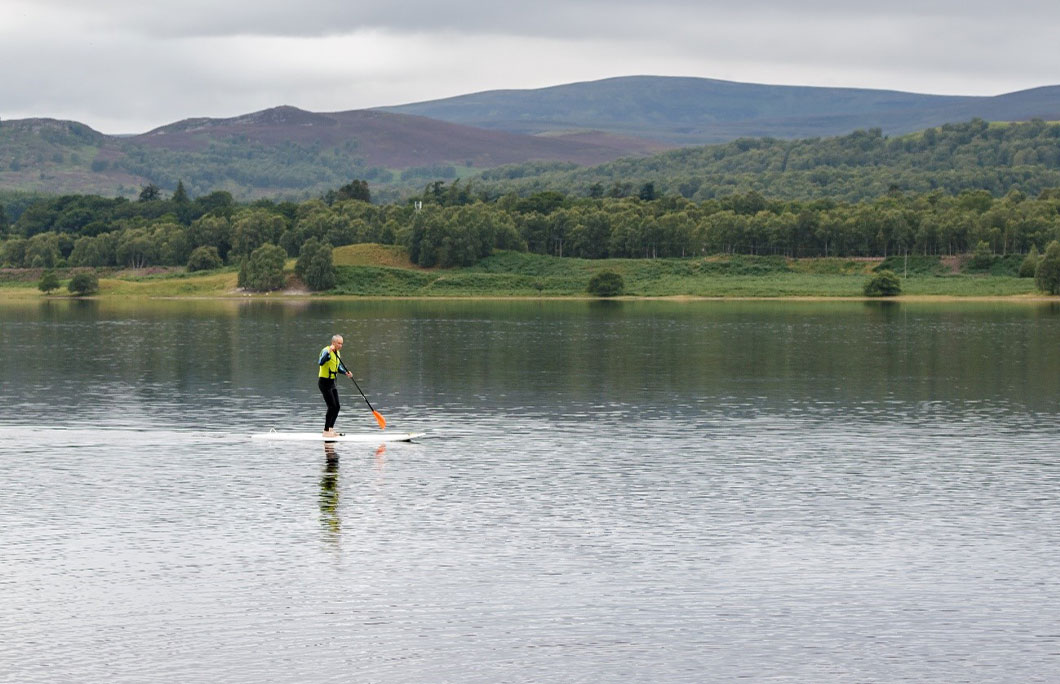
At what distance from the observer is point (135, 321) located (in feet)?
577

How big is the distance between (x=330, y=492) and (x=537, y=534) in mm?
9570

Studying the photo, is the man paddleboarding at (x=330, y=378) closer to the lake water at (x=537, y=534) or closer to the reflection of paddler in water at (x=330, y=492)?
the reflection of paddler in water at (x=330, y=492)

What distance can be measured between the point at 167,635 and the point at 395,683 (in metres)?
5.60

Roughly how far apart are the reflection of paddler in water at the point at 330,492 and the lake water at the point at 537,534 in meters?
0.17

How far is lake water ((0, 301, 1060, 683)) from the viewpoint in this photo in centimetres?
2788

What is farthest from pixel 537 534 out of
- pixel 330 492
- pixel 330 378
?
pixel 330 378

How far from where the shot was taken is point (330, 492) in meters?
45.4

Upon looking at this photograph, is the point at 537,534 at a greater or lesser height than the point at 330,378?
lesser

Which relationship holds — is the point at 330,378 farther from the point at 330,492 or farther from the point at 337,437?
the point at 330,492

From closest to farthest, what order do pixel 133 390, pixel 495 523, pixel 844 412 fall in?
pixel 495 523, pixel 844 412, pixel 133 390

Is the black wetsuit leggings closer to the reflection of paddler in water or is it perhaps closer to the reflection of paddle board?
the reflection of paddle board

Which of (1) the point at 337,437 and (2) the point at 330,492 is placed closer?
(2) the point at 330,492

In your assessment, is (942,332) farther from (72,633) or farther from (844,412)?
(72,633)

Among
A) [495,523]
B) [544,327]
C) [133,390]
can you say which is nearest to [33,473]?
[495,523]
